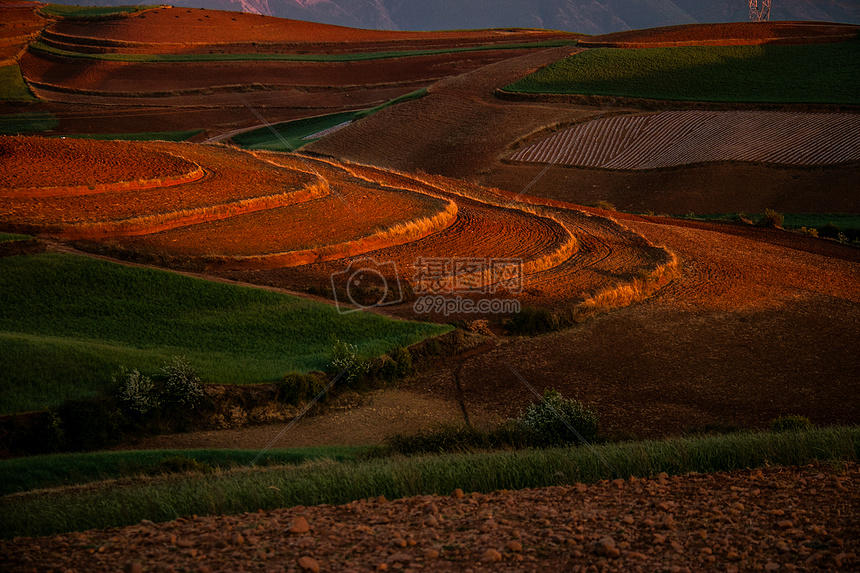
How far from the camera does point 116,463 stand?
35.3 ft

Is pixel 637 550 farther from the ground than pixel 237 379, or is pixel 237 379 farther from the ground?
pixel 637 550

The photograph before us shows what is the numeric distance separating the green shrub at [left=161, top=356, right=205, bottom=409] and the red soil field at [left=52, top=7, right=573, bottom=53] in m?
77.6

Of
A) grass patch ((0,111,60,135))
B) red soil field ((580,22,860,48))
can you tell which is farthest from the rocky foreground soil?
red soil field ((580,22,860,48))

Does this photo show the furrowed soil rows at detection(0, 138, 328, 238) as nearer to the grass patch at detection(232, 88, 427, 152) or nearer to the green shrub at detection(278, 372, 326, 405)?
the green shrub at detection(278, 372, 326, 405)

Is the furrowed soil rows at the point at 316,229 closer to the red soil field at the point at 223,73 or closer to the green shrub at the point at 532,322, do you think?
the green shrub at the point at 532,322

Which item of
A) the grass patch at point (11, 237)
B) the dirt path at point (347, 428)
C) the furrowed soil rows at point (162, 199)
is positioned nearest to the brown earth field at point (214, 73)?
the furrowed soil rows at point (162, 199)

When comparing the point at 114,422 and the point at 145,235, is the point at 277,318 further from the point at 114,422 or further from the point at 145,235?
the point at 145,235

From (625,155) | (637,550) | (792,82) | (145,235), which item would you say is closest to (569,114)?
(625,155)

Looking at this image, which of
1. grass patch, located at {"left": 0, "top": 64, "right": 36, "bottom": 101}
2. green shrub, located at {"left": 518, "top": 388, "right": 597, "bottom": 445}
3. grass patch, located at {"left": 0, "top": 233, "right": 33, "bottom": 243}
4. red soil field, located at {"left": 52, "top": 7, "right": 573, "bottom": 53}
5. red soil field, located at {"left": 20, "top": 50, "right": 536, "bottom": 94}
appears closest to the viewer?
green shrub, located at {"left": 518, "top": 388, "right": 597, "bottom": 445}

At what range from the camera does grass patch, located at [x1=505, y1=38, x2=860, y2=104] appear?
54.0m

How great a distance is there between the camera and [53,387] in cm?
1202

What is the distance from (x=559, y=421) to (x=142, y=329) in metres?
9.11

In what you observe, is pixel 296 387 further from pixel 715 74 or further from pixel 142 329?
pixel 715 74

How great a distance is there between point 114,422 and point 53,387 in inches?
49.0
